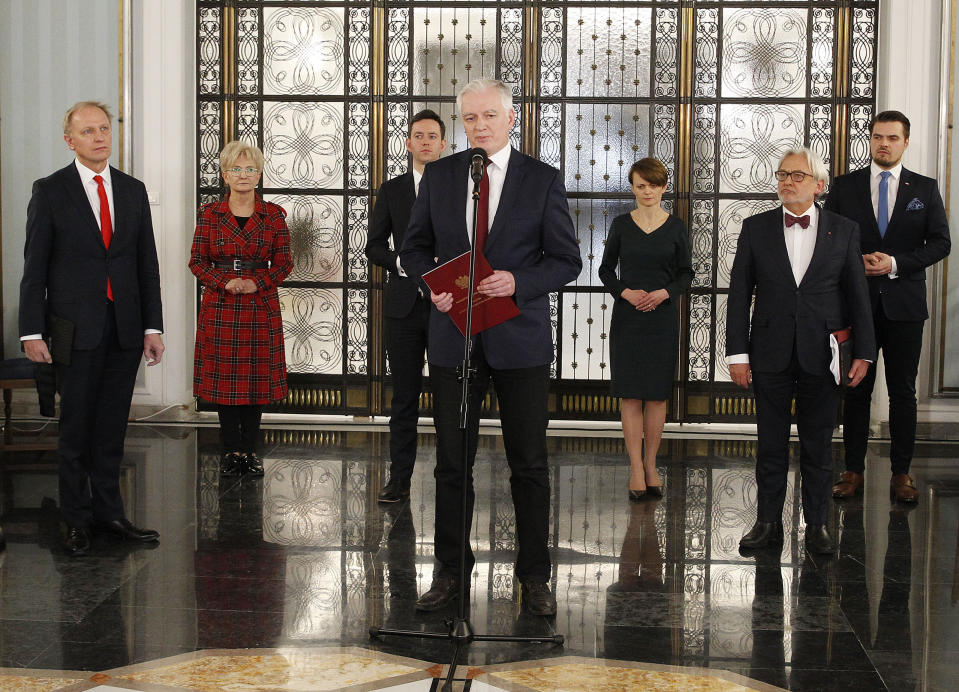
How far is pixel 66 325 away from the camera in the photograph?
13.7 ft

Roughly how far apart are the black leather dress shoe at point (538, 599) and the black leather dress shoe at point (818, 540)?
1.26 meters

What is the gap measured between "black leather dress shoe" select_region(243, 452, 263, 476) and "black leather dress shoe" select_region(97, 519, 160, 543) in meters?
1.16

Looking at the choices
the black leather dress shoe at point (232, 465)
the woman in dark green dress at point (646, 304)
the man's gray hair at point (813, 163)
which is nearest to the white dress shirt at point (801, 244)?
the man's gray hair at point (813, 163)

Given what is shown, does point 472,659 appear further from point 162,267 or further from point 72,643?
point 162,267

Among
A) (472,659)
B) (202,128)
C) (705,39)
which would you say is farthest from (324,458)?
(705,39)

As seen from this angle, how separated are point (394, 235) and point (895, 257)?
7.62ft

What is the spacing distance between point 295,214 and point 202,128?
82 centimetres

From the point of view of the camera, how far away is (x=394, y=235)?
4.94 m

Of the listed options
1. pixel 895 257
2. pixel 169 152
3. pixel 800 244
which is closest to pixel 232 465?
pixel 169 152

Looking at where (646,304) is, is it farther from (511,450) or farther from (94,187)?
(94,187)

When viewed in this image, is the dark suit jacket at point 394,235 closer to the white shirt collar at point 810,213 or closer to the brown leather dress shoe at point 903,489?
the white shirt collar at point 810,213

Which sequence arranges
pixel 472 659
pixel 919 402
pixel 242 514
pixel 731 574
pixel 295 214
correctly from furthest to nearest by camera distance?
1. pixel 295 214
2. pixel 919 402
3. pixel 242 514
4. pixel 731 574
5. pixel 472 659

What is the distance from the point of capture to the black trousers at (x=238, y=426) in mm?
5602

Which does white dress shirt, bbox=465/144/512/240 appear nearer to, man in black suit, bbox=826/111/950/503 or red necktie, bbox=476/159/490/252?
red necktie, bbox=476/159/490/252
